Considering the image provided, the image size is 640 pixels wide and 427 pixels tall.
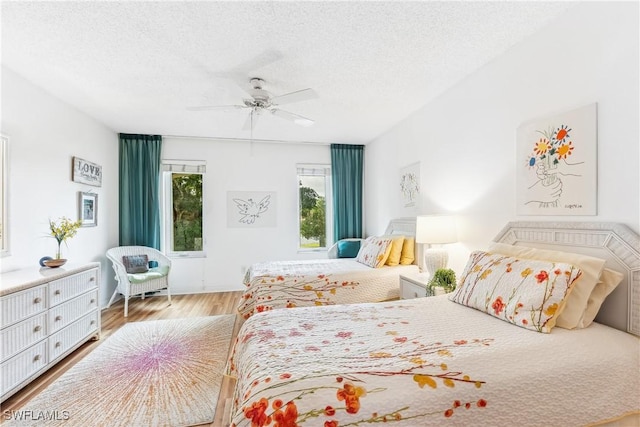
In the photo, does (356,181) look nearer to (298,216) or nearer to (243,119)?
(298,216)

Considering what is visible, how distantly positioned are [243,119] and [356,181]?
228 cm

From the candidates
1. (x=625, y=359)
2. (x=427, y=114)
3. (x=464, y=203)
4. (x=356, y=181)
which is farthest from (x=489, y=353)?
(x=356, y=181)

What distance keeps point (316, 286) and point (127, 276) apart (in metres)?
2.59

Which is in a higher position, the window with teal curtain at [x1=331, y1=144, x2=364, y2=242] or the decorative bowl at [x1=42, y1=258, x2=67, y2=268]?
the window with teal curtain at [x1=331, y1=144, x2=364, y2=242]

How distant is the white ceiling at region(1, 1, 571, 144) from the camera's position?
1886mm

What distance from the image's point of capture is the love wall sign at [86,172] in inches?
140

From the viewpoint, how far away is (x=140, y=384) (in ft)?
7.57

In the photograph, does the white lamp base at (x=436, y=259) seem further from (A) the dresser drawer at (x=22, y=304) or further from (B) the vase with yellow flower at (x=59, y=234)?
(B) the vase with yellow flower at (x=59, y=234)

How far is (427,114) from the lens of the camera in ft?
11.4

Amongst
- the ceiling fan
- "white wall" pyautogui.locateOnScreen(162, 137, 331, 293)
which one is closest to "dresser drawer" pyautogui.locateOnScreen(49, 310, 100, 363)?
"white wall" pyautogui.locateOnScreen(162, 137, 331, 293)

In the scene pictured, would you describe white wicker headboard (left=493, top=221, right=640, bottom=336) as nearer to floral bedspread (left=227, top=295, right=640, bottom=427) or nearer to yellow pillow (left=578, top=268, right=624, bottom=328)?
yellow pillow (left=578, top=268, right=624, bottom=328)

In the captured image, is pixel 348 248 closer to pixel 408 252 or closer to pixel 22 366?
pixel 408 252

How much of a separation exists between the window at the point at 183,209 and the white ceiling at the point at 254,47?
5.20ft

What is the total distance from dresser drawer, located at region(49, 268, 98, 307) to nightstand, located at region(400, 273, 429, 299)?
3.09 meters
